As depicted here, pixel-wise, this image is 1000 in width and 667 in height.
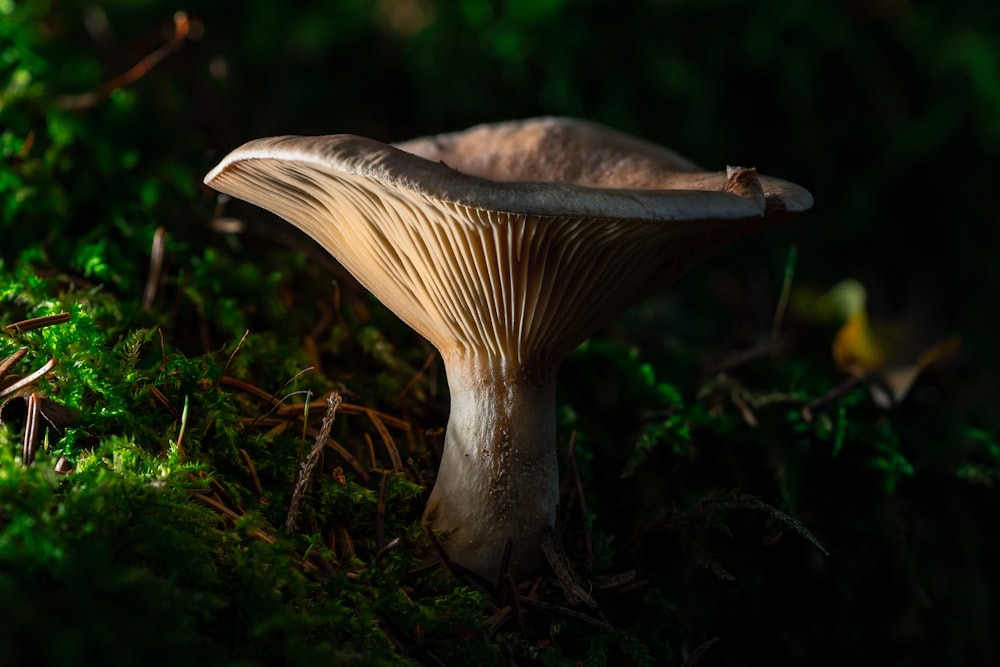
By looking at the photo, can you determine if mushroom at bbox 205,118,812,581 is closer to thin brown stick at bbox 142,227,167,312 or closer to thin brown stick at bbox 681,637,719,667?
thin brown stick at bbox 681,637,719,667

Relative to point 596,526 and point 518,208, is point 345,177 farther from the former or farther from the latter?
point 596,526

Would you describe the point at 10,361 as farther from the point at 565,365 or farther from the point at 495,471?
the point at 565,365

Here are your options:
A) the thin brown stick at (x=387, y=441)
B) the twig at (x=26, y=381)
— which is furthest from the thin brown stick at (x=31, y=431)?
the thin brown stick at (x=387, y=441)

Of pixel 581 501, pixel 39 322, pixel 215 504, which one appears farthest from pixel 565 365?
pixel 39 322

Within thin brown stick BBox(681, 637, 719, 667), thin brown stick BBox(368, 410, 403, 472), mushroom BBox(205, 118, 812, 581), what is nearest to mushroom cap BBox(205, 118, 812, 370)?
mushroom BBox(205, 118, 812, 581)

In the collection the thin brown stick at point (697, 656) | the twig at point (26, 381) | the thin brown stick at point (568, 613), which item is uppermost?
the twig at point (26, 381)

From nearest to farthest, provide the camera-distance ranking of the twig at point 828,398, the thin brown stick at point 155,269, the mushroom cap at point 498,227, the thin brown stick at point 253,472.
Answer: the mushroom cap at point 498,227 < the thin brown stick at point 253,472 < the thin brown stick at point 155,269 < the twig at point 828,398

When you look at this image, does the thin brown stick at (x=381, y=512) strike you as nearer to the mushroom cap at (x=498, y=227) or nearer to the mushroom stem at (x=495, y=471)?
the mushroom stem at (x=495, y=471)

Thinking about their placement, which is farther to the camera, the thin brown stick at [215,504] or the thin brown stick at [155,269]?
the thin brown stick at [155,269]
